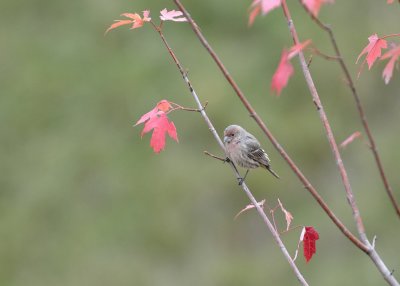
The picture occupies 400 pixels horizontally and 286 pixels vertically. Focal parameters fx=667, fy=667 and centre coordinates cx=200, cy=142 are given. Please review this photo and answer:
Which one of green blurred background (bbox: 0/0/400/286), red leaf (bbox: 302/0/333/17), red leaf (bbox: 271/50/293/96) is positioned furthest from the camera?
green blurred background (bbox: 0/0/400/286)

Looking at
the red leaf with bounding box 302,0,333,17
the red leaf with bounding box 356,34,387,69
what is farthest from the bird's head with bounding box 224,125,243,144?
the red leaf with bounding box 302,0,333,17

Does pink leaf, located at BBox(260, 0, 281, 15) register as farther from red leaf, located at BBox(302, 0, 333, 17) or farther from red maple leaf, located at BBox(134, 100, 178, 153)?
red maple leaf, located at BBox(134, 100, 178, 153)

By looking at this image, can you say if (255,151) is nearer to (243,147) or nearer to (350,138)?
(243,147)

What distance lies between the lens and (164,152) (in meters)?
9.12

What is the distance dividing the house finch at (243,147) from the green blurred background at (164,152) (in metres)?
2.62

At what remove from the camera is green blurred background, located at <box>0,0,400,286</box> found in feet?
27.4

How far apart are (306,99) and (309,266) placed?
103 inches

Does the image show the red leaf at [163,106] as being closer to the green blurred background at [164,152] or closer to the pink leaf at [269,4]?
the pink leaf at [269,4]

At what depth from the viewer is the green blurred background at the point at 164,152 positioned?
8.34 m

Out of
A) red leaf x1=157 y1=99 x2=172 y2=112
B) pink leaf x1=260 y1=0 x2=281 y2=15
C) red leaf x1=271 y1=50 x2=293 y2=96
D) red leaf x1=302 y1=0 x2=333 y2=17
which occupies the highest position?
pink leaf x1=260 y1=0 x2=281 y2=15

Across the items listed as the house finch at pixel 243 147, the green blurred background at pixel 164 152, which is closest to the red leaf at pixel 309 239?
the house finch at pixel 243 147

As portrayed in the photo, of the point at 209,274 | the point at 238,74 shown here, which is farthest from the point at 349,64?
the point at 209,274

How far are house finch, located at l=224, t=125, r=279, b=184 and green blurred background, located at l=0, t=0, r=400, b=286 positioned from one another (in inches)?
103

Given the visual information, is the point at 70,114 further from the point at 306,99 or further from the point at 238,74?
the point at 306,99
